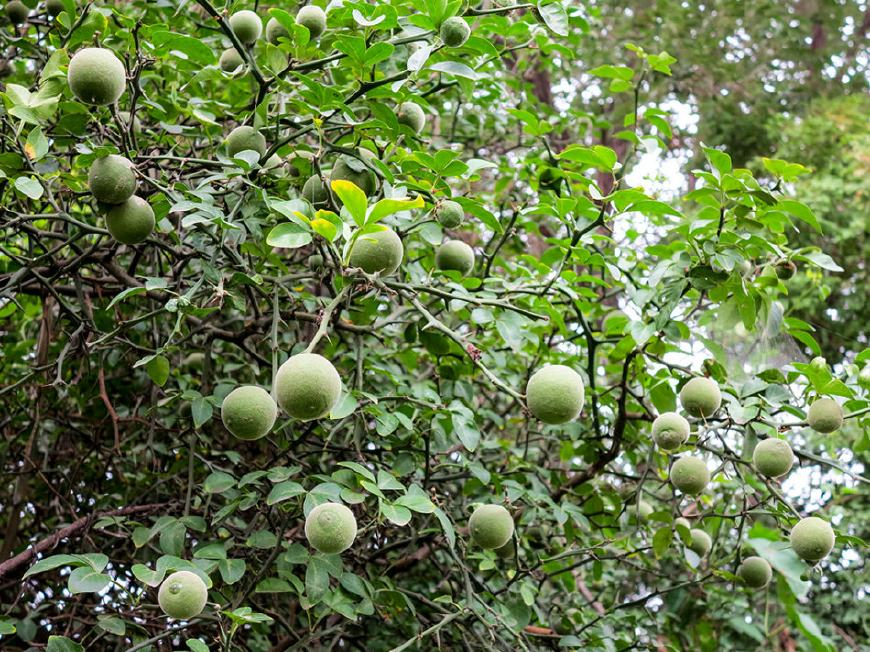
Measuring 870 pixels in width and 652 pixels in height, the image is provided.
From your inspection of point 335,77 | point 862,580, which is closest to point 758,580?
point 335,77

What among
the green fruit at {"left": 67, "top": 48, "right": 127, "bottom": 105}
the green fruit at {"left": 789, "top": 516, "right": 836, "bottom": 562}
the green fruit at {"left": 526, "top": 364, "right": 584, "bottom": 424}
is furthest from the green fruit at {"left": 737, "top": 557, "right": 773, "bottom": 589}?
the green fruit at {"left": 67, "top": 48, "right": 127, "bottom": 105}

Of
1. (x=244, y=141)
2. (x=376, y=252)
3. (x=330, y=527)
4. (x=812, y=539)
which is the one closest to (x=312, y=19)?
(x=244, y=141)

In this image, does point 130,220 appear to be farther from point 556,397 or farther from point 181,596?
point 556,397

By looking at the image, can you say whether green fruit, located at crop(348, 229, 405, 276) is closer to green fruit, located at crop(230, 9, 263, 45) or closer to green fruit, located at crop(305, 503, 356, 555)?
green fruit, located at crop(305, 503, 356, 555)

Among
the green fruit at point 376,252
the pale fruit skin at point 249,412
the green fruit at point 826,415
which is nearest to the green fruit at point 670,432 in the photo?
the green fruit at point 826,415

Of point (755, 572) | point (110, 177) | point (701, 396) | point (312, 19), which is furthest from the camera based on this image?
point (755, 572)

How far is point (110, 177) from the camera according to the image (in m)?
1.42

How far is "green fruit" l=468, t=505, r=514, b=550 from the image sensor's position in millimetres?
1667

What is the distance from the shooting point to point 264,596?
83.9 inches

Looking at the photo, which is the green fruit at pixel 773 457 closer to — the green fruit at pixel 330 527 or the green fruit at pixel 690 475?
the green fruit at pixel 690 475

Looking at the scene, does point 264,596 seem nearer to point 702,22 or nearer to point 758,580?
point 758,580

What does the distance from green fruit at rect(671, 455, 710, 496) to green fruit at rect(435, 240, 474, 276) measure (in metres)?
0.62

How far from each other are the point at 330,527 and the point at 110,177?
0.70 metres

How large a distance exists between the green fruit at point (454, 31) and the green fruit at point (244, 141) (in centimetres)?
42
